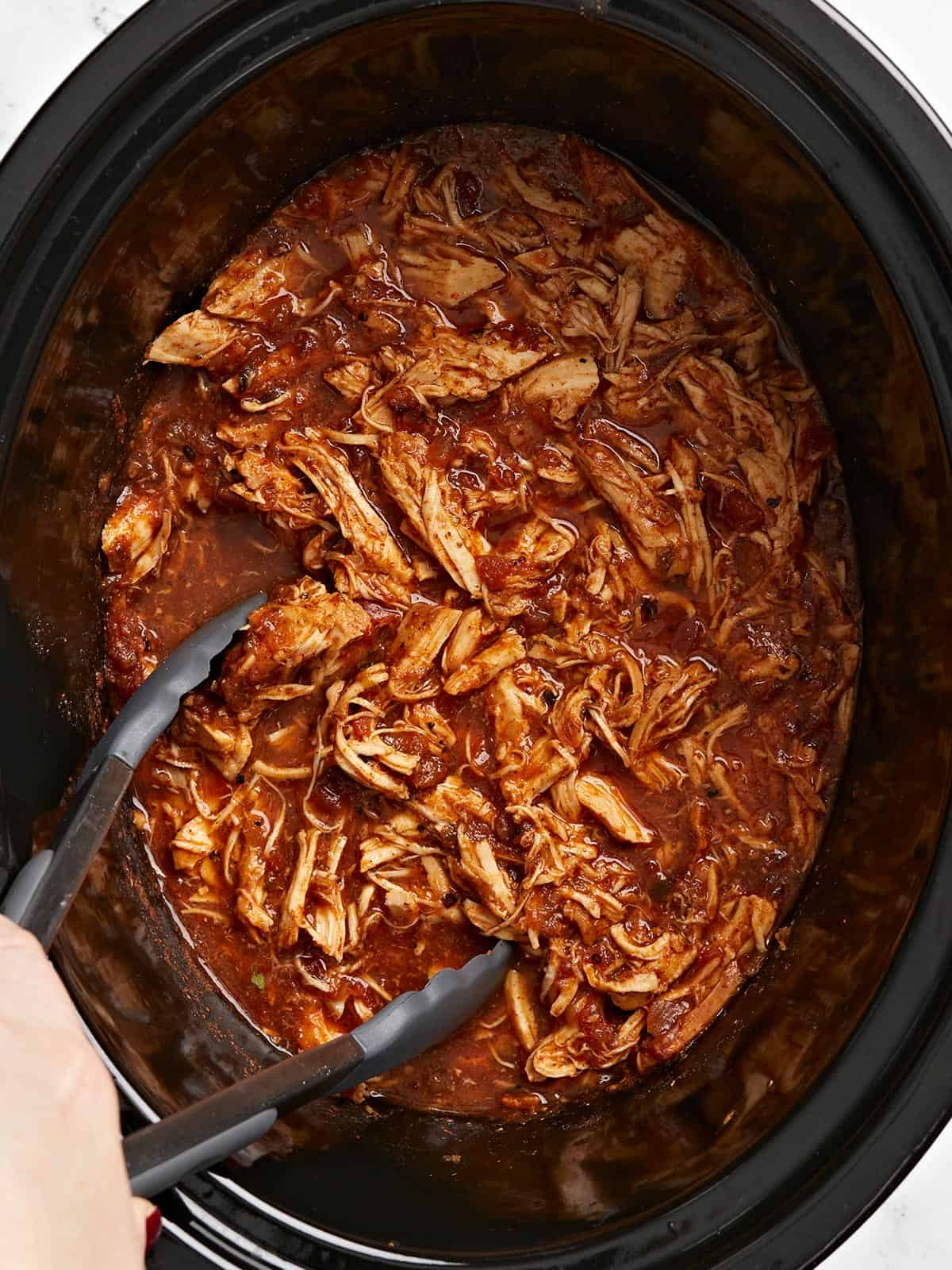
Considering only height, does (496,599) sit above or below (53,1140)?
above

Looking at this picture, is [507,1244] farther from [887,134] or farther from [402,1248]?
[887,134]

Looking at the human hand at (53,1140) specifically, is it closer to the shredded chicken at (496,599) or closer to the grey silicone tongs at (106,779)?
the grey silicone tongs at (106,779)

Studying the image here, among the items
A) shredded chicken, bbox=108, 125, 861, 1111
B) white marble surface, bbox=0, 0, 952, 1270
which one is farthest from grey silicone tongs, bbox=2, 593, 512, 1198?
white marble surface, bbox=0, 0, 952, 1270

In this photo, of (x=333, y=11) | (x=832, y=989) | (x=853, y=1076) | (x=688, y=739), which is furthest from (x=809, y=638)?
(x=333, y=11)

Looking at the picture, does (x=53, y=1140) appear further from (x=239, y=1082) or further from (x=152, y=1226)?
(x=239, y=1082)

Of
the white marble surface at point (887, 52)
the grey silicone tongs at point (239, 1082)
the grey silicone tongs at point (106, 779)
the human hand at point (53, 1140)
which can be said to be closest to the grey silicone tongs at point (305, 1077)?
the grey silicone tongs at point (239, 1082)

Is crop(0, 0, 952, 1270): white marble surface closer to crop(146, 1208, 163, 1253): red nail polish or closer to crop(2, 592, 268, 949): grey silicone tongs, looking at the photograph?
crop(2, 592, 268, 949): grey silicone tongs

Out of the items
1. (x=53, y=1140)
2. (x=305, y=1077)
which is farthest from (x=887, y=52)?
(x=53, y=1140)
